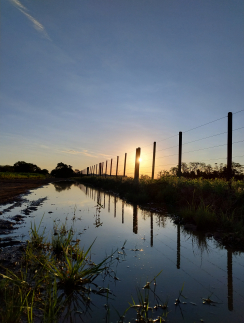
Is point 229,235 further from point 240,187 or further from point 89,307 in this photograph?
point 89,307

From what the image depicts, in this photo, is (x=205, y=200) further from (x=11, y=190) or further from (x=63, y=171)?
(x=63, y=171)

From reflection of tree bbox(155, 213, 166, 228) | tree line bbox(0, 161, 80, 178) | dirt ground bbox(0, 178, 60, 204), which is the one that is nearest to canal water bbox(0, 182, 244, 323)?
reflection of tree bbox(155, 213, 166, 228)

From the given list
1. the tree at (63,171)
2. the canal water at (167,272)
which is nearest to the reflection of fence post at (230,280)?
the canal water at (167,272)

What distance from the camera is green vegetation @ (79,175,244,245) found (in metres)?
6.53

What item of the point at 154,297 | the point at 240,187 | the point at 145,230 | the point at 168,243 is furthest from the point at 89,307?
the point at 240,187

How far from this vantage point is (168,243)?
17.4 feet

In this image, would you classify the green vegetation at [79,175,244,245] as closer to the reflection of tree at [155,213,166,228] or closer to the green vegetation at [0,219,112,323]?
the reflection of tree at [155,213,166,228]

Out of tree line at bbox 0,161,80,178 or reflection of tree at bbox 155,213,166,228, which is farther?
tree line at bbox 0,161,80,178

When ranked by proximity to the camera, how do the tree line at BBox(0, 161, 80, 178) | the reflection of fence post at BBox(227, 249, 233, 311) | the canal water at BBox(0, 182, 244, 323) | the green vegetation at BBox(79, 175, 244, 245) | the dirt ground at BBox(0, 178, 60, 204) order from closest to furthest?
the canal water at BBox(0, 182, 244, 323), the reflection of fence post at BBox(227, 249, 233, 311), the green vegetation at BBox(79, 175, 244, 245), the dirt ground at BBox(0, 178, 60, 204), the tree line at BBox(0, 161, 80, 178)

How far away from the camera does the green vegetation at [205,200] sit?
257 inches

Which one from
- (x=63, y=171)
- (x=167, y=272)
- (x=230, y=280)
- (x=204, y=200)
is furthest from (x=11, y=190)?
(x=63, y=171)

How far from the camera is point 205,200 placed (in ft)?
27.9

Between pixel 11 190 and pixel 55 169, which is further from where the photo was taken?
pixel 55 169

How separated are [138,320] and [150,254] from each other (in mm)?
2119
